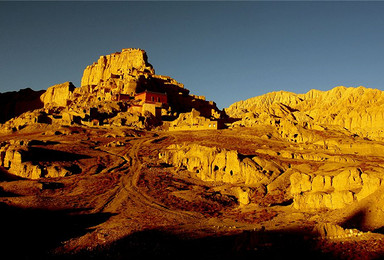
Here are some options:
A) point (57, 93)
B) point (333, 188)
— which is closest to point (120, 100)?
point (57, 93)

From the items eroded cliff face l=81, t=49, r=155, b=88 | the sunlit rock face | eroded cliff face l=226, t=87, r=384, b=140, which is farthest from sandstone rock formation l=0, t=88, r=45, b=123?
the sunlit rock face

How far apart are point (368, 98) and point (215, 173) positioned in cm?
6885

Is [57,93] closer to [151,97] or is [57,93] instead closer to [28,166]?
[151,97]

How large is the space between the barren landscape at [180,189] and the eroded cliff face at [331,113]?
5.18 ft

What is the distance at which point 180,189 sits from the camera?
93.6 ft

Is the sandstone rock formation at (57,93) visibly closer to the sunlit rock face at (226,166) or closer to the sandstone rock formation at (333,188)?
the sunlit rock face at (226,166)

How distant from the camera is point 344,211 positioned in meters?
17.2

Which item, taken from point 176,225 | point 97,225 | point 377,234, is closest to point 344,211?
point 377,234

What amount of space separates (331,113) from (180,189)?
67.4 metres

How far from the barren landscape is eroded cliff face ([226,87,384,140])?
5.18ft

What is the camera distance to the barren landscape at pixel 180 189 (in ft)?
49.0

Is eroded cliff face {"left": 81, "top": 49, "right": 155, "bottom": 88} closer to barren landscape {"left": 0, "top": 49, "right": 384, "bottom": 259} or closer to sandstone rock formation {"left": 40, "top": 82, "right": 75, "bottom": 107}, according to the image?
sandstone rock formation {"left": 40, "top": 82, "right": 75, "bottom": 107}

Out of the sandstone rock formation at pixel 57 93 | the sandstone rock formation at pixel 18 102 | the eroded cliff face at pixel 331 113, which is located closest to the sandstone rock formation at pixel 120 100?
the sandstone rock formation at pixel 57 93

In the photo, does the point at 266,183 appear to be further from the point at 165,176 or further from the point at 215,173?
the point at 165,176
